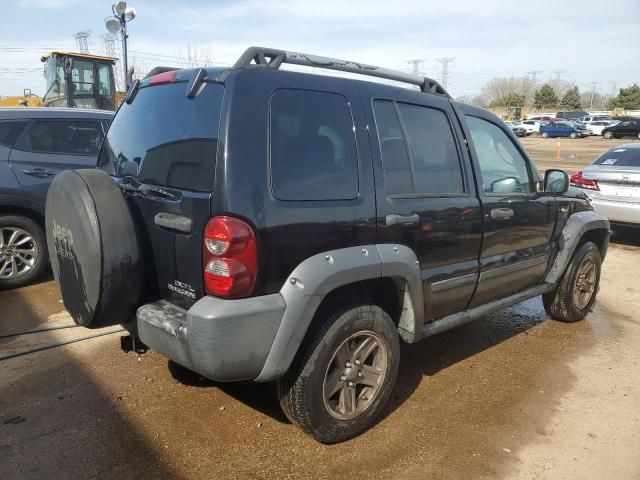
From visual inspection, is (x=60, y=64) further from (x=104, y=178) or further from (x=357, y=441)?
(x=357, y=441)

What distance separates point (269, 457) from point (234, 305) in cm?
99

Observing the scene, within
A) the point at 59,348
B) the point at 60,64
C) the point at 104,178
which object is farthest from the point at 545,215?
the point at 60,64

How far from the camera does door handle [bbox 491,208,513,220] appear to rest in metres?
3.64

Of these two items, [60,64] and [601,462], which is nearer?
[601,462]

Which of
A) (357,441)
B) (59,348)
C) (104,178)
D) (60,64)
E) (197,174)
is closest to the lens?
(197,174)

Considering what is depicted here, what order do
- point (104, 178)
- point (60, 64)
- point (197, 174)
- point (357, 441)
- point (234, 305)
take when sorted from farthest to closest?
point (60, 64) → point (357, 441) → point (104, 178) → point (197, 174) → point (234, 305)

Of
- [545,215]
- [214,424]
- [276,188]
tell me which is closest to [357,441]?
[214,424]

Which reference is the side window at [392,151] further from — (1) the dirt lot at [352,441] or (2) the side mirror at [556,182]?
(2) the side mirror at [556,182]

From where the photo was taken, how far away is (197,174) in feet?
8.32

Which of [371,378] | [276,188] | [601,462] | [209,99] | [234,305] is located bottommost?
[601,462]

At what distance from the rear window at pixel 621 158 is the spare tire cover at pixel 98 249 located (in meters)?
7.72

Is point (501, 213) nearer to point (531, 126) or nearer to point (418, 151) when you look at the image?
point (418, 151)

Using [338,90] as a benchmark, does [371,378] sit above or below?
below

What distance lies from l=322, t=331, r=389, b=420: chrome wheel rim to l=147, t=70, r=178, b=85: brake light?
5.68ft
